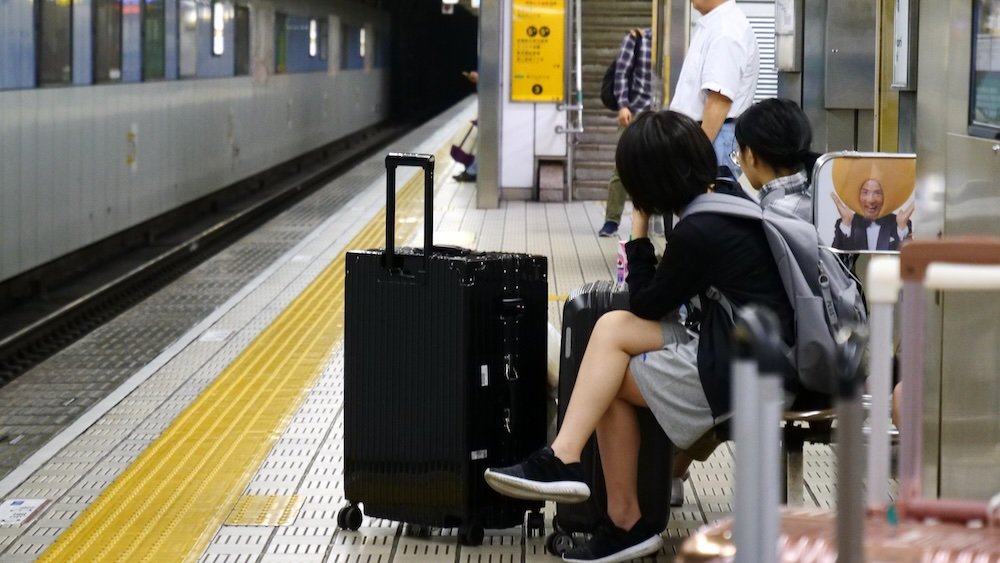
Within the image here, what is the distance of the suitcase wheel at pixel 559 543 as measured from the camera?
4.02 meters

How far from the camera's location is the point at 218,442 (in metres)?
5.45

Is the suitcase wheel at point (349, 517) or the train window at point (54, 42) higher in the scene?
the train window at point (54, 42)

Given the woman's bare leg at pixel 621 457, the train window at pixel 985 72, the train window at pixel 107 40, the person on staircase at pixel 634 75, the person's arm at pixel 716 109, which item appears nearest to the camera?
the train window at pixel 985 72

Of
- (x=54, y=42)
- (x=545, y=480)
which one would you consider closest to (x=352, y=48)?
(x=54, y=42)

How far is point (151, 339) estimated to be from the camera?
28.2 ft

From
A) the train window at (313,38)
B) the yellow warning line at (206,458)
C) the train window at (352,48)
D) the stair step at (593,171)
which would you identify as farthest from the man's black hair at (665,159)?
the train window at (352,48)

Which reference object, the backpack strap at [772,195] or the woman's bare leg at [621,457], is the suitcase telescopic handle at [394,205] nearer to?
the woman's bare leg at [621,457]

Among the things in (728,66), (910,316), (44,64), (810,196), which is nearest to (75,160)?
(44,64)

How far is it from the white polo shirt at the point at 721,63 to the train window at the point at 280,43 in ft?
45.0

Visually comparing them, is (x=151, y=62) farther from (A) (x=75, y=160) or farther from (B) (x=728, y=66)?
(B) (x=728, y=66)

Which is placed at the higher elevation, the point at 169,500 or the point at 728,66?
the point at 728,66

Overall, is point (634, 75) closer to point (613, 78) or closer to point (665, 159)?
point (613, 78)

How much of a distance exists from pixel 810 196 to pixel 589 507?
1307 millimetres

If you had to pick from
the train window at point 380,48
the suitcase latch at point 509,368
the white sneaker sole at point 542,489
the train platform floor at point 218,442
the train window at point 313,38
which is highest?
the train window at point 380,48
